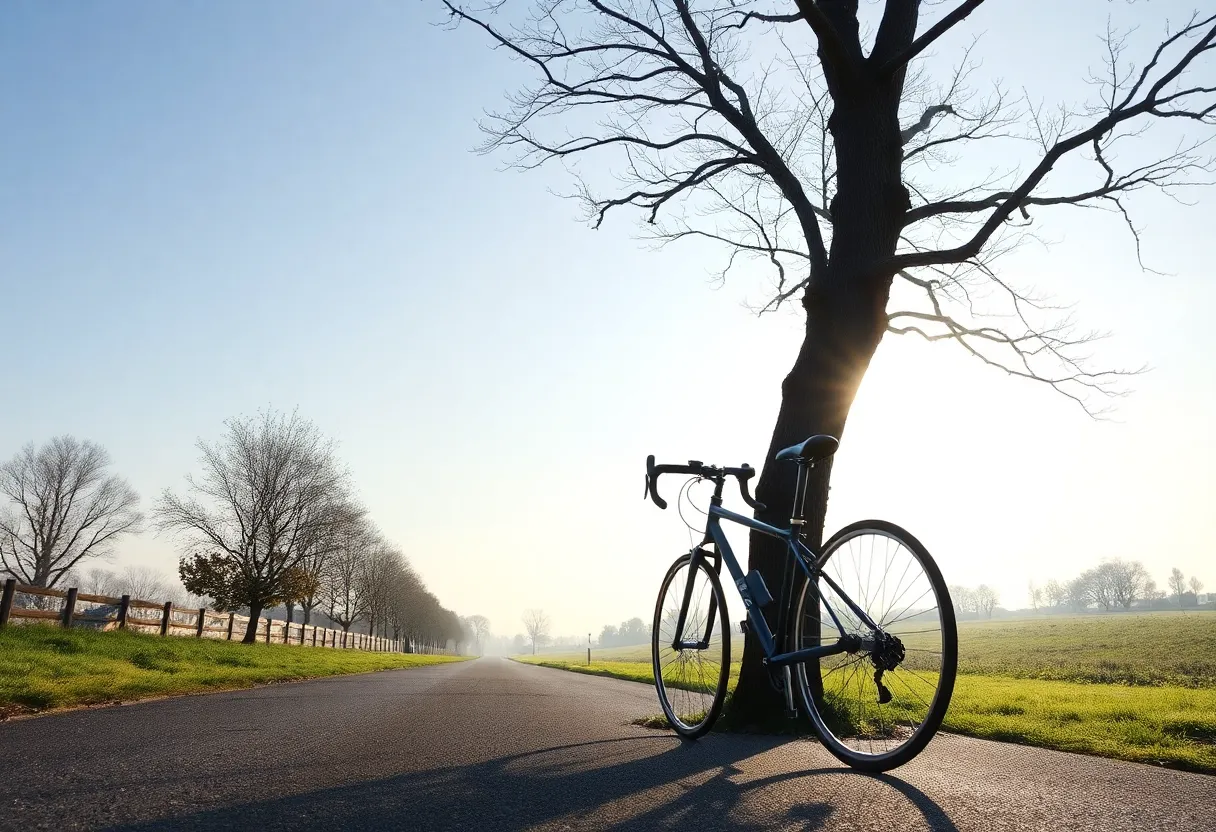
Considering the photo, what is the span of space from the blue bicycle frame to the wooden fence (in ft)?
54.0

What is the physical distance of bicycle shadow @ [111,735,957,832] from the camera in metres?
2.38

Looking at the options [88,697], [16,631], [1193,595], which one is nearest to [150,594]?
[16,631]

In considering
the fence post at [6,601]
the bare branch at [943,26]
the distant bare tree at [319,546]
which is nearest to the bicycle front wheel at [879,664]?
the bare branch at [943,26]

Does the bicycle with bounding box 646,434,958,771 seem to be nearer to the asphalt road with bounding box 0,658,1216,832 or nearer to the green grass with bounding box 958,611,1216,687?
the asphalt road with bounding box 0,658,1216,832

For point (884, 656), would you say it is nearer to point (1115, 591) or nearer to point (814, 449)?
point (814, 449)

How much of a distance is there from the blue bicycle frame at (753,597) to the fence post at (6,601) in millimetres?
16252

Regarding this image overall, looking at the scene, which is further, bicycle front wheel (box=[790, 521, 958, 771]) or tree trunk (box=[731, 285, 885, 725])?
tree trunk (box=[731, 285, 885, 725])

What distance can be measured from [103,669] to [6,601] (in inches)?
208

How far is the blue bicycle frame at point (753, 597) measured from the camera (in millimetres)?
3361

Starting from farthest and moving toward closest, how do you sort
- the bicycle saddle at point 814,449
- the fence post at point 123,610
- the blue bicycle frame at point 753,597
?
the fence post at point 123,610 → the bicycle saddle at point 814,449 → the blue bicycle frame at point 753,597

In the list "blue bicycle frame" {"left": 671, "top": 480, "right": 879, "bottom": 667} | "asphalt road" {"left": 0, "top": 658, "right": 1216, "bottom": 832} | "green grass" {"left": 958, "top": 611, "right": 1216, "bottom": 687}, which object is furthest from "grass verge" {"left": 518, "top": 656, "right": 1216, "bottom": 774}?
"green grass" {"left": 958, "top": 611, "right": 1216, "bottom": 687}

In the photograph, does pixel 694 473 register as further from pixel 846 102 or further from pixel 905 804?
pixel 846 102

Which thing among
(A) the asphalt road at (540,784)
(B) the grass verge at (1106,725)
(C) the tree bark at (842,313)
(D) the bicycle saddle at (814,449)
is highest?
(C) the tree bark at (842,313)

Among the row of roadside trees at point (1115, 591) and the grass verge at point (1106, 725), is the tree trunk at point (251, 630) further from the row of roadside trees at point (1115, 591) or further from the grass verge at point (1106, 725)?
the row of roadside trees at point (1115, 591)
